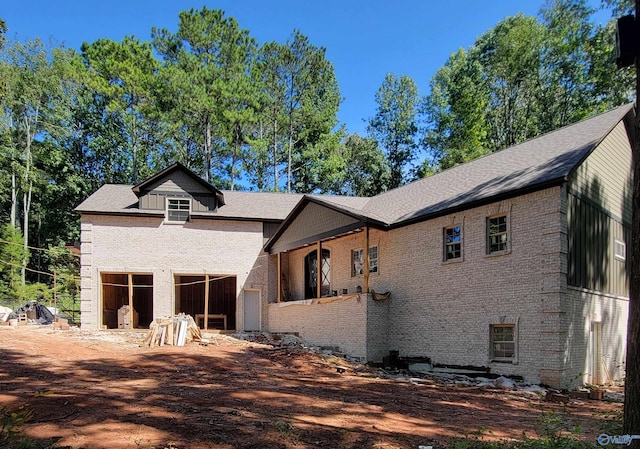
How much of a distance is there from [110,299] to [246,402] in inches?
733

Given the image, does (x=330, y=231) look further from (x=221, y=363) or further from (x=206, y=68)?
(x=206, y=68)

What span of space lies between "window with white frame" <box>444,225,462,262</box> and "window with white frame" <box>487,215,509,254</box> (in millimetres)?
1016

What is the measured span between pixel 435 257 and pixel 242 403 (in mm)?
9115

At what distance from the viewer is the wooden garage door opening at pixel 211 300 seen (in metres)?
25.4

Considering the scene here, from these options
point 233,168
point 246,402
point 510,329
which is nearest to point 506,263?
point 510,329

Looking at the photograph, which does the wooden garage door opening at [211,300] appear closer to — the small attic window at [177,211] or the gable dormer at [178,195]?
the small attic window at [177,211]

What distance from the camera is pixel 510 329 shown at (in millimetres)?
13094

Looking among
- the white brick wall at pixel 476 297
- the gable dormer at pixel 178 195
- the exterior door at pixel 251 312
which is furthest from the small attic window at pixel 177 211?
the white brick wall at pixel 476 297

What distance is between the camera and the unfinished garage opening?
901 inches

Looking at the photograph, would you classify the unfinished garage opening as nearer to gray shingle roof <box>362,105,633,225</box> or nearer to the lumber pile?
the lumber pile

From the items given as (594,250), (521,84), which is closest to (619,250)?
(594,250)

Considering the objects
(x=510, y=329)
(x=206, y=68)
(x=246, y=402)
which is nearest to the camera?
(x=246, y=402)

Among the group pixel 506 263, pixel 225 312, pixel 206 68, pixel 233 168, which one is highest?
pixel 206 68

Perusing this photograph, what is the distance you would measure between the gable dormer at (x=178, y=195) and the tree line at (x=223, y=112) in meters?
14.4
